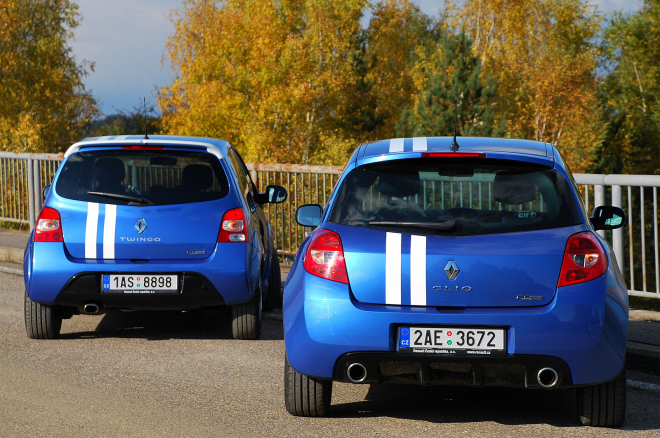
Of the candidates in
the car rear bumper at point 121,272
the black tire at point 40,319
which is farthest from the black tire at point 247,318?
the black tire at point 40,319

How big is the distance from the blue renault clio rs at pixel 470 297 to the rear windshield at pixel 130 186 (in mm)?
2441

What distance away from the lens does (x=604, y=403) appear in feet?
14.1

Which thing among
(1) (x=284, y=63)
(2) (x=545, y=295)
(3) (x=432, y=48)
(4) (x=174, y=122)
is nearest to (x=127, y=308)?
(2) (x=545, y=295)

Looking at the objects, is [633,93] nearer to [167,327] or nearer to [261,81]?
[261,81]

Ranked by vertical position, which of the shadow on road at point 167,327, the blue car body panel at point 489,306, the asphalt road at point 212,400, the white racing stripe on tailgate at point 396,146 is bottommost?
the shadow on road at point 167,327

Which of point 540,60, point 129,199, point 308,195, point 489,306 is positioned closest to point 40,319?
point 129,199

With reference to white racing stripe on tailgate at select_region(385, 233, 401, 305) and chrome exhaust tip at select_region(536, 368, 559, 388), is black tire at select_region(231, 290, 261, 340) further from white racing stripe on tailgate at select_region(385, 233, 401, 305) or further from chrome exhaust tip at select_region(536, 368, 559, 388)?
chrome exhaust tip at select_region(536, 368, 559, 388)

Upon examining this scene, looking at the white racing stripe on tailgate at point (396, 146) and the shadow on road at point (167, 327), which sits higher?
the white racing stripe on tailgate at point (396, 146)

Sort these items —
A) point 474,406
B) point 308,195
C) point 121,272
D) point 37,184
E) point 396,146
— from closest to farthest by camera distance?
point 396,146 < point 474,406 < point 121,272 < point 308,195 < point 37,184

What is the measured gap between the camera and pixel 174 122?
52.2 meters

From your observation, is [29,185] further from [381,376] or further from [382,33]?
[382,33]

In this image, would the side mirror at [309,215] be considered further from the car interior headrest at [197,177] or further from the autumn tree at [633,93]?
the autumn tree at [633,93]

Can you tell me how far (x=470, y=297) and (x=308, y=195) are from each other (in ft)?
23.5

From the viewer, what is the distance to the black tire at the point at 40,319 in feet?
21.8
